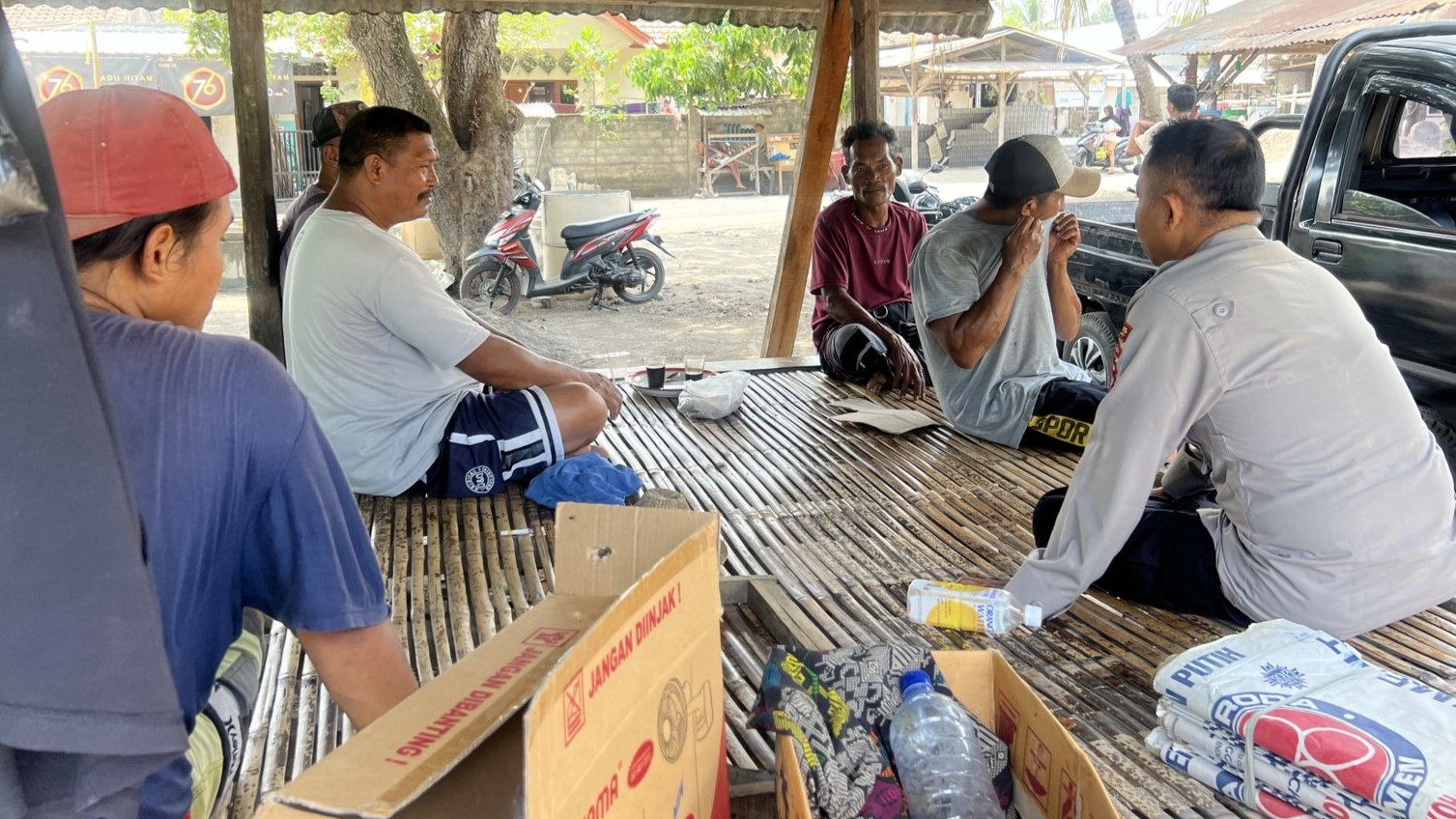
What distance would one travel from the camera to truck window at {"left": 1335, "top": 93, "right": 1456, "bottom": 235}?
414cm

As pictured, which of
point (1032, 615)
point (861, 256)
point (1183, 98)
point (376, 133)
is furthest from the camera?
point (1183, 98)

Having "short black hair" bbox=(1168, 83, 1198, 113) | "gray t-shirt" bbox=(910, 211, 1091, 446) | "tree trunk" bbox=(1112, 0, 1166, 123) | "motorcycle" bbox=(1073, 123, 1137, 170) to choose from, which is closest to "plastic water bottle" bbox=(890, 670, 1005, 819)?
"gray t-shirt" bbox=(910, 211, 1091, 446)

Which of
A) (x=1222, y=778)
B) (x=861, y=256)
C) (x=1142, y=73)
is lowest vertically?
(x=1222, y=778)

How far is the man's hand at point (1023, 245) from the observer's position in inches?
145

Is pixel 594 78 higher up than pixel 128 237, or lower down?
higher up

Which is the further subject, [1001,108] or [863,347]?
[1001,108]

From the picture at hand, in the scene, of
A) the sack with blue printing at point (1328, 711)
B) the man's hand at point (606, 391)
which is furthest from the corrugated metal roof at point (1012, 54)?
the sack with blue printing at point (1328, 711)

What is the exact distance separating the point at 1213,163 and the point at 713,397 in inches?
97.6

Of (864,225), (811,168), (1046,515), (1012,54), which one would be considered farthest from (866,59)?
(1012,54)

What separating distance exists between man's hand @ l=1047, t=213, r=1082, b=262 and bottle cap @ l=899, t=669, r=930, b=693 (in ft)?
8.16

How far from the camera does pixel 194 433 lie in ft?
4.28

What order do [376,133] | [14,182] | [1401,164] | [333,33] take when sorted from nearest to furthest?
1. [14,182]
2. [376,133]
3. [1401,164]
4. [333,33]

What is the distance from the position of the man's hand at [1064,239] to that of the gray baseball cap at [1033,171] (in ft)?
0.40

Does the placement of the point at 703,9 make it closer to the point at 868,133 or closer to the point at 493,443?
the point at 868,133
